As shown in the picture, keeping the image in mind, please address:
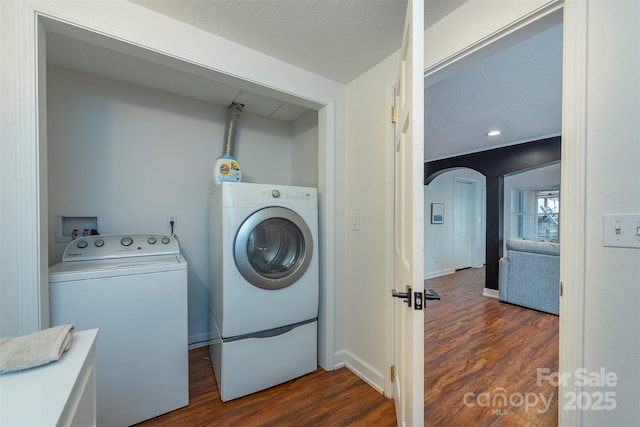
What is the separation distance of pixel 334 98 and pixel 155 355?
2.07 meters

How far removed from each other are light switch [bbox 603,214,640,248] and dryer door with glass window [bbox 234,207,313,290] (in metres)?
1.47

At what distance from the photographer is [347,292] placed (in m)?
2.05

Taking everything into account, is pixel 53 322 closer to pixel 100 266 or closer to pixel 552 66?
pixel 100 266

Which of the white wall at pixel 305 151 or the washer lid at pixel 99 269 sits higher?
the white wall at pixel 305 151

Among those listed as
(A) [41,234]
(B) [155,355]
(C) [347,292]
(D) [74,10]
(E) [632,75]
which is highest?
(D) [74,10]

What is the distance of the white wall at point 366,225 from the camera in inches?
68.6

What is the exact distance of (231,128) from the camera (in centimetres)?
237

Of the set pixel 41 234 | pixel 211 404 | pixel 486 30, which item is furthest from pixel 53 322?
pixel 486 30

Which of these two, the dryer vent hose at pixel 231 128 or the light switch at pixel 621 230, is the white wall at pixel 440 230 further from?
the light switch at pixel 621 230

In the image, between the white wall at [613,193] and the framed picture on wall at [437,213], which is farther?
the framed picture on wall at [437,213]

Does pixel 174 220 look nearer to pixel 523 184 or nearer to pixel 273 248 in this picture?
pixel 273 248

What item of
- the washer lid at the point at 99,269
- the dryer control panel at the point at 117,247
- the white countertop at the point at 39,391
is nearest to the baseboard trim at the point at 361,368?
the washer lid at the point at 99,269

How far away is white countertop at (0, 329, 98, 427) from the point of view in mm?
456

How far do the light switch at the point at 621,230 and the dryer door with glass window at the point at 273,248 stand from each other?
4.83ft
